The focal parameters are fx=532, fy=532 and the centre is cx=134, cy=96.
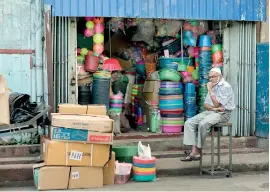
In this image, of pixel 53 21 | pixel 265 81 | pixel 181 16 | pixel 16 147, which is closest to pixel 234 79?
pixel 265 81

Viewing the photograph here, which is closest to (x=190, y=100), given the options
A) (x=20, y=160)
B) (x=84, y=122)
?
(x=84, y=122)

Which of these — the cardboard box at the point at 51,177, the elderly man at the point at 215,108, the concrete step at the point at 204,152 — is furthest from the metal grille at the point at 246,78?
the cardboard box at the point at 51,177

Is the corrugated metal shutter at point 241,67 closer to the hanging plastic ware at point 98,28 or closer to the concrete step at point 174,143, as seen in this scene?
the concrete step at point 174,143

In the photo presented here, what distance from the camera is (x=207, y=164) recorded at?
27.8 feet

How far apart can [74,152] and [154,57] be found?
3.72 m

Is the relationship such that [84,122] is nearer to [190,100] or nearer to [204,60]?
[190,100]

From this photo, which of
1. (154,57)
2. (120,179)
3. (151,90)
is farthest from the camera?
(154,57)

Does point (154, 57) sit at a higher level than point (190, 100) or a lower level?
higher

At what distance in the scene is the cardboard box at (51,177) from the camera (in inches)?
276

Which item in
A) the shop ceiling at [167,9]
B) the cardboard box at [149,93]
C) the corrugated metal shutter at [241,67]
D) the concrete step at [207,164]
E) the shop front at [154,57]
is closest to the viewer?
the concrete step at [207,164]

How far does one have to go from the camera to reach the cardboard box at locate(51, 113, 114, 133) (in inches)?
276

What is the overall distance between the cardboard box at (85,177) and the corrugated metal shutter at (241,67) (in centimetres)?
332

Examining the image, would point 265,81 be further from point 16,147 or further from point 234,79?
point 16,147

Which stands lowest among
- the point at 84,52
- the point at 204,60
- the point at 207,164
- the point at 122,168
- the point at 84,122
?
the point at 207,164
